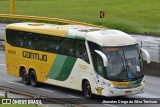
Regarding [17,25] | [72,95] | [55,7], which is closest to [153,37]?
[17,25]

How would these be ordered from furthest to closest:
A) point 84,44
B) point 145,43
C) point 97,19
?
point 97,19
point 145,43
point 84,44

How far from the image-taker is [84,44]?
23.7 m

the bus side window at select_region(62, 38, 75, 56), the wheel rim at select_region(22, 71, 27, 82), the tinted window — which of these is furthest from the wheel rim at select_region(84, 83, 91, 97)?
the tinted window

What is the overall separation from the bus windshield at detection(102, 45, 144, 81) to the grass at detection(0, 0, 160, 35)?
27.1 meters

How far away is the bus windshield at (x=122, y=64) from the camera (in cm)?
2245

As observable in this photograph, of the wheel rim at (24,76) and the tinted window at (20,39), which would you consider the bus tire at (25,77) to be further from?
the tinted window at (20,39)

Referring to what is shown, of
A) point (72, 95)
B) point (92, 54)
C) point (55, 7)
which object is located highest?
point (92, 54)

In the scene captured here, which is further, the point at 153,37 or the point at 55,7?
the point at 55,7

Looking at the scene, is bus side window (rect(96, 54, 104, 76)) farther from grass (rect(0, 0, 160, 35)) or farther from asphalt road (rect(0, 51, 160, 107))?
grass (rect(0, 0, 160, 35))

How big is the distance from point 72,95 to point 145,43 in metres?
12.7

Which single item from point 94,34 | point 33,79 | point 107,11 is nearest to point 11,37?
point 33,79

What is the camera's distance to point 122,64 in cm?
2258

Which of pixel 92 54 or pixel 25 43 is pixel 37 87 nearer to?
pixel 25 43

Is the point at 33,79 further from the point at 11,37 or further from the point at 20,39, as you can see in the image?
the point at 11,37
